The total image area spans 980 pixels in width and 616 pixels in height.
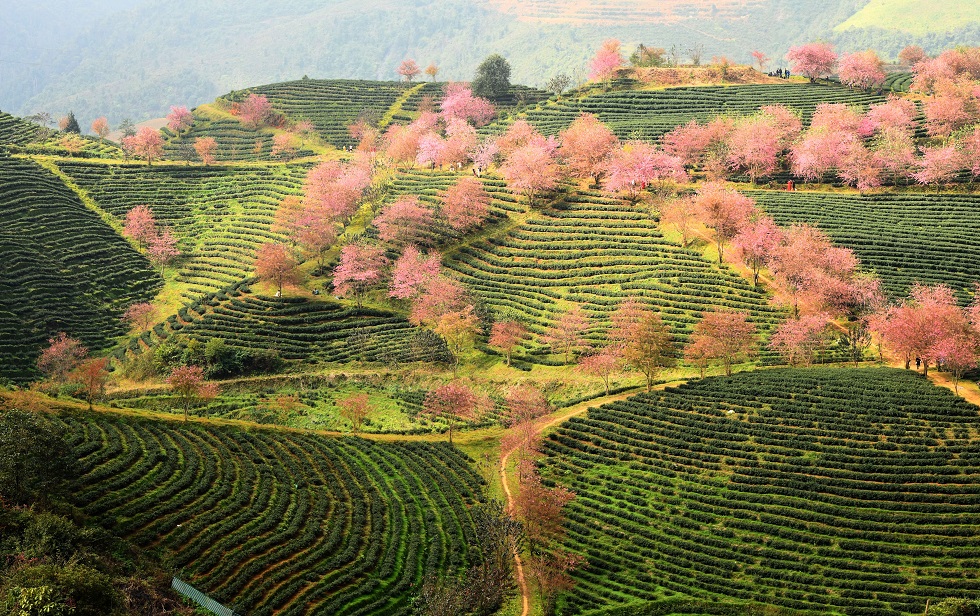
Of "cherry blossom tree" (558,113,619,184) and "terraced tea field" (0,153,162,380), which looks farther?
"cherry blossom tree" (558,113,619,184)

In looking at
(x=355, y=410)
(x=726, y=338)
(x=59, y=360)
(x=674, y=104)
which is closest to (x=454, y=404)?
(x=355, y=410)

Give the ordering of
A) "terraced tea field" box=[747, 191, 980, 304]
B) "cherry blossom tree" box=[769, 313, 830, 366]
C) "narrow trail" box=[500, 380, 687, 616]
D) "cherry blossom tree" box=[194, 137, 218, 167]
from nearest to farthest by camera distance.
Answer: "narrow trail" box=[500, 380, 687, 616], "cherry blossom tree" box=[769, 313, 830, 366], "terraced tea field" box=[747, 191, 980, 304], "cherry blossom tree" box=[194, 137, 218, 167]

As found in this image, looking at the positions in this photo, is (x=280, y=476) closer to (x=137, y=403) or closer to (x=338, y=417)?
(x=338, y=417)

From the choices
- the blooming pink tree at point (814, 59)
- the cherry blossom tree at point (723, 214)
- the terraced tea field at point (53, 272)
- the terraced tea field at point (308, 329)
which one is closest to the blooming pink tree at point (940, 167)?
the cherry blossom tree at point (723, 214)

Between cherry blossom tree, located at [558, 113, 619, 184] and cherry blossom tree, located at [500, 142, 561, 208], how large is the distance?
3.37 metres

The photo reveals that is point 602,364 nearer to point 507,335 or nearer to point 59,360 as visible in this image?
point 507,335

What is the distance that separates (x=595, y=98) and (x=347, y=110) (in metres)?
39.2

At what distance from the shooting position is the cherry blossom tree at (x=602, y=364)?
68625mm

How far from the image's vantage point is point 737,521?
53.8 meters

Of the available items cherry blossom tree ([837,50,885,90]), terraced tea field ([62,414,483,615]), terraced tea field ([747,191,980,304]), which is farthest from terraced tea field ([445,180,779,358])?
cherry blossom tree ([837,50,885,90])

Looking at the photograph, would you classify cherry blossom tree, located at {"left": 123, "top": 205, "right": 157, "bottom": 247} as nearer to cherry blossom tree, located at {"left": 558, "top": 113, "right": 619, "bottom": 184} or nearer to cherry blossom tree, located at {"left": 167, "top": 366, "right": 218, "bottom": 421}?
cherry blossom tree, located at {"left": 167, "top": 366, "right": 218, "bottom": 421}

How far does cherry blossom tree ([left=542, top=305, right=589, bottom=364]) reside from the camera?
7656cm

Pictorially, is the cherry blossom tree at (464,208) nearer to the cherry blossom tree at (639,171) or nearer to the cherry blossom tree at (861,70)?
the cherry blossom tree at (639,171)

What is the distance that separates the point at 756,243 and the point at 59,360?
2308 inches
